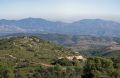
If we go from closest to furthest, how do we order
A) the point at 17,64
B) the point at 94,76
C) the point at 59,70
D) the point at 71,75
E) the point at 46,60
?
the point at 94,76, the point at 71,75, the point at 59,70, the point at 17,64, the point at 46,60

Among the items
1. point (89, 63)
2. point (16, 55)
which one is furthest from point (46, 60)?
point (89, 63)

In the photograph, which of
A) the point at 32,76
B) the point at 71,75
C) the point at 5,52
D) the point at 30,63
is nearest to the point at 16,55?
the point at 5,52

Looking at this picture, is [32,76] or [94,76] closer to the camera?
[94,76]

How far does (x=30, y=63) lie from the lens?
158m

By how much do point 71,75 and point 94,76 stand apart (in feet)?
48.8

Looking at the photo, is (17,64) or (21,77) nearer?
(21,77)

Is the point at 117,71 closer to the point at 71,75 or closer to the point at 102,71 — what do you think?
the point at 102,71

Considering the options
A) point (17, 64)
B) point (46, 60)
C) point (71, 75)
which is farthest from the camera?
point (46, 60)

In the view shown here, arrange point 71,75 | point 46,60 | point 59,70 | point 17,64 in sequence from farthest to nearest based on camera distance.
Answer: point 46,60
point 17,64
point 59,70
point 71,75

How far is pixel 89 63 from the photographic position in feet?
328

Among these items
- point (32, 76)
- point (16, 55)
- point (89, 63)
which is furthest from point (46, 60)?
point (89, 63)

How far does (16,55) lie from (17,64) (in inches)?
956

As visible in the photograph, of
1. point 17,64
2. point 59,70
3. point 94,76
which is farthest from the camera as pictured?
point 17,64

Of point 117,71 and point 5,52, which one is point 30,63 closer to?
point 5,52
